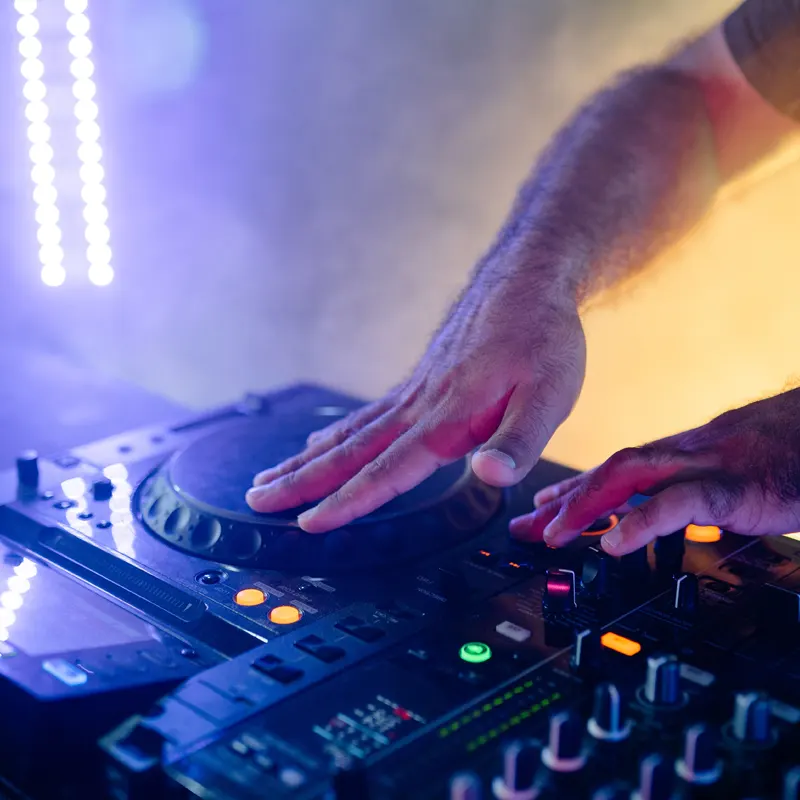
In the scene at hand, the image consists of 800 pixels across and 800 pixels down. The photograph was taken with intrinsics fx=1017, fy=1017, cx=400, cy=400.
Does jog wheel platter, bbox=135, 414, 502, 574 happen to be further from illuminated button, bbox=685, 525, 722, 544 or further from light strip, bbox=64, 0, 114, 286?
light strip, bbox=64, 0, 114, 286

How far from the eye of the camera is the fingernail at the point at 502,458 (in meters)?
1.07

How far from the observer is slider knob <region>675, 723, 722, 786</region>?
0.71 meters

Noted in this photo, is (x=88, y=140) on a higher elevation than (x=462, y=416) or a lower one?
higher

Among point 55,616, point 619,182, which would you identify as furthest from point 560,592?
point 619,182

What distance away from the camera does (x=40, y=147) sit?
1.98 metres

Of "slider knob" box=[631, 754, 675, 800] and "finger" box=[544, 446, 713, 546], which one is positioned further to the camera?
"finger" box=[544, 446, 713, 546]

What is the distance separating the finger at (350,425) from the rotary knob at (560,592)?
41cm

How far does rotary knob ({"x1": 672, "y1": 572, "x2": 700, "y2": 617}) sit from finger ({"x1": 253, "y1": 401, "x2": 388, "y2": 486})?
1.53ft

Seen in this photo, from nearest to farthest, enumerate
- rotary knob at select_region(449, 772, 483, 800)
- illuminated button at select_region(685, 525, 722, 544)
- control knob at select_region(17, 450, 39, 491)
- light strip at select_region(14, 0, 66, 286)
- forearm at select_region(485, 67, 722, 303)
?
rotary knob at select_region(449, 772, 483, 800) < illuminated button at select_region(685, 525, 722, 544) < control knob at select_region(17, 450, 39, 491) < forearm at select_region(485, 67, 722, 303) < light strip at select_region(14, 0, 66, 286)

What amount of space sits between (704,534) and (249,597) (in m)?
0.50

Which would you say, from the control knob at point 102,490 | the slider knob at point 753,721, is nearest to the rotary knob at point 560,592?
the slider knob at point 753,721

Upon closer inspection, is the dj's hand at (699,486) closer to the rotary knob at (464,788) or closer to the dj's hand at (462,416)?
the dj's hand at (462,416)

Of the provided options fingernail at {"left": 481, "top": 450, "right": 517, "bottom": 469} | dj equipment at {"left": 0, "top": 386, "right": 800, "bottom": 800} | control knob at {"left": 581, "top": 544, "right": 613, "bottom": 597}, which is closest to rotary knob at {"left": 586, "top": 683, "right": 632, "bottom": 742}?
dj equipment at {"left": 0, "top": 386, "right": 800, "bottom": 800}

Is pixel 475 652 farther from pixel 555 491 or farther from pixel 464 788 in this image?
pixel 555 491
